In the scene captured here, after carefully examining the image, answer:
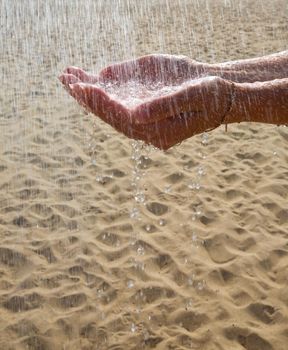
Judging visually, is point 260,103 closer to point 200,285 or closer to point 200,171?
point 200,285

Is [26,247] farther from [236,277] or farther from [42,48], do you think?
[42,48]

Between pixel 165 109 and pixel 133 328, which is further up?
pixel 165 109

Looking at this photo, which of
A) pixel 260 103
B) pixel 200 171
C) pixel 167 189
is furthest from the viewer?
pixel 200 171

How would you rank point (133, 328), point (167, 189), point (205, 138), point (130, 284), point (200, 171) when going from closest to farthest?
point (133, 328)
point (130, 284)
point (167, 189)
point (200, 171)
point (205, 138)

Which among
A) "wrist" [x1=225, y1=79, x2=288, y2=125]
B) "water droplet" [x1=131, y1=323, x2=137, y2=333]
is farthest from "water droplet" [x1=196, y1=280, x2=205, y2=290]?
"wrist" [x1=225, y1=79, x2=288, y2=125]

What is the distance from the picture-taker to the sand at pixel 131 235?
144 inches

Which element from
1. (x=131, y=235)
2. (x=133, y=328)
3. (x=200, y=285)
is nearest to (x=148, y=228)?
(x=131, y=235)

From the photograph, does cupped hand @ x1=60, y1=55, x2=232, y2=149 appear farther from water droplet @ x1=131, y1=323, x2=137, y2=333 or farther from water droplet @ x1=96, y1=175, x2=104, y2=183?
water droplet @ x1=96, y1=175, x2=104, y2=183

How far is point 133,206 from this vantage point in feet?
16.7

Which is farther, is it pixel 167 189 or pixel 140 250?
pixel 167 189

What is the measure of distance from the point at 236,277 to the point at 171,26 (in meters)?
9.08

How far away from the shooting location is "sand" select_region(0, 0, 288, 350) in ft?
12.0

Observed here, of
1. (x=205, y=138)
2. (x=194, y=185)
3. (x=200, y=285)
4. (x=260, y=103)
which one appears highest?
(x=260, y=103)

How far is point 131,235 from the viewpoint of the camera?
183 inches
